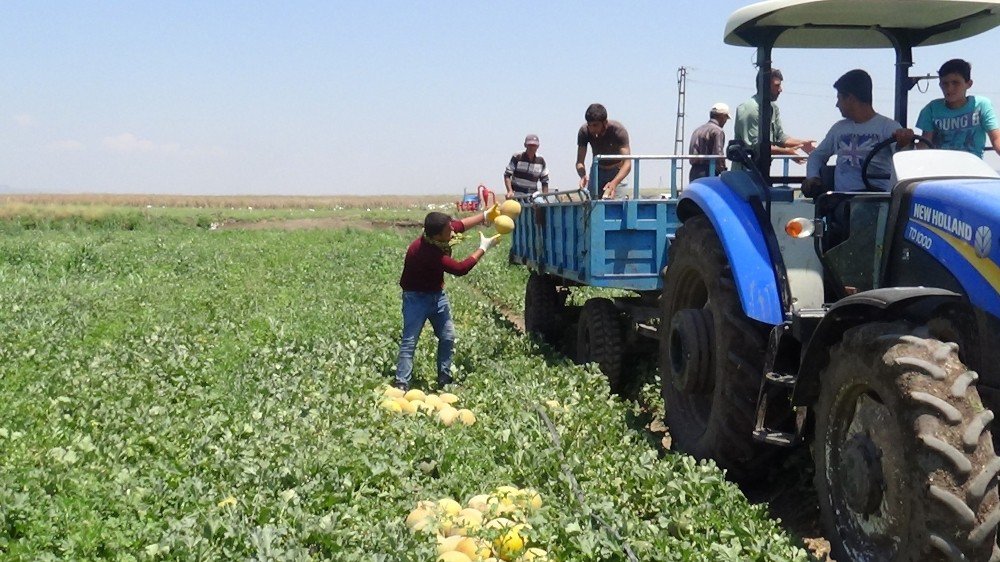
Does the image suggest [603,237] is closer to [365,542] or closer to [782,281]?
[782,281]

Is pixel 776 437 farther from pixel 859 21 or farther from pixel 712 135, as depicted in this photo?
pixel 712 135

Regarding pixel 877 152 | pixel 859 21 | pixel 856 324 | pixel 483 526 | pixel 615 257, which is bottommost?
pixel 483 526

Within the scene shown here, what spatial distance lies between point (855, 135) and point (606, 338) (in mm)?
3424

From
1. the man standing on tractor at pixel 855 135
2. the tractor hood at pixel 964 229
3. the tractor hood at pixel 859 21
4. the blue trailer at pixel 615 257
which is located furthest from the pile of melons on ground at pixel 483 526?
the tractor hood at pixel 859 21

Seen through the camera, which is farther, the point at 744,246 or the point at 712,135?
the point at 712,135

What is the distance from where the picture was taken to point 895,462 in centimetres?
372

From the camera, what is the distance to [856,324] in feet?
14.0

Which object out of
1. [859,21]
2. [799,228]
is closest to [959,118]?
[859,21]

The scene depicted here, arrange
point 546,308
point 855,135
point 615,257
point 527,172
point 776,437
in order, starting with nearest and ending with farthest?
1. point 776,437
2. point 855,135
3. point 615,257
4. point 546,308
5. point 527,172

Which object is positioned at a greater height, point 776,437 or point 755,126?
point 755,126

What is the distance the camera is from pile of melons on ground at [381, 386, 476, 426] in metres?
7.25

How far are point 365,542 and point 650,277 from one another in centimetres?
391

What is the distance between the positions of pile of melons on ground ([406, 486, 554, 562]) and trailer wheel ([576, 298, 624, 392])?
303 cm

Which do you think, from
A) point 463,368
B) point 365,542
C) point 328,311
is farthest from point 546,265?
point 365,542
